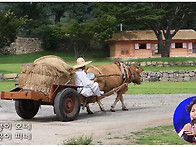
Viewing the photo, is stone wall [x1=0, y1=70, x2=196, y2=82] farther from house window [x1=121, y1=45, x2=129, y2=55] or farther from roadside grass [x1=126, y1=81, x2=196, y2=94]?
house window [x1=121, y1=45, x2=129, y2=55]

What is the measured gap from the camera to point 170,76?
32656mm

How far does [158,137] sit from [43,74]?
3785mm

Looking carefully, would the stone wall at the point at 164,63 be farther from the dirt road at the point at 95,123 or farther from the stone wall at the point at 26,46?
the dirt road at the point at 95,123

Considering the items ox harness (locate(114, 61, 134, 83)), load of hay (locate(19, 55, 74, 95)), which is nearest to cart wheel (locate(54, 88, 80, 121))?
load of hay (locate(19, 55, 74, 95))

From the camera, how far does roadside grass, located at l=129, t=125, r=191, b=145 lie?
25.4 feet

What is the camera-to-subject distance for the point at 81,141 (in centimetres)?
741

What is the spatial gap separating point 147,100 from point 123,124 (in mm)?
6889

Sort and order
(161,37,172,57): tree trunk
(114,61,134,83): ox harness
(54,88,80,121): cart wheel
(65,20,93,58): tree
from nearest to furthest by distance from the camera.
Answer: (54,88,80,121): cart wheel, (114,61,134,83): ox harness, (161,37,172,57): tree trunk, (65,20,93,58): tree

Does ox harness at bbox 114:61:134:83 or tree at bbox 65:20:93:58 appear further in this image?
tree at bbox 65:20:93:58

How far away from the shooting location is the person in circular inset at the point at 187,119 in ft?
20.1

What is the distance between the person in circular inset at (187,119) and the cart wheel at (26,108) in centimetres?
604

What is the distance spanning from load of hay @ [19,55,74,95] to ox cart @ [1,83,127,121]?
145 millimetres

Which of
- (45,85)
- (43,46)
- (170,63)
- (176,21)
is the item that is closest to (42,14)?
(43,46)

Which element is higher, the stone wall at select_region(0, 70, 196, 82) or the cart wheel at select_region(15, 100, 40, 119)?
the cart wheel at select_region(15, 100, 40, 119)
